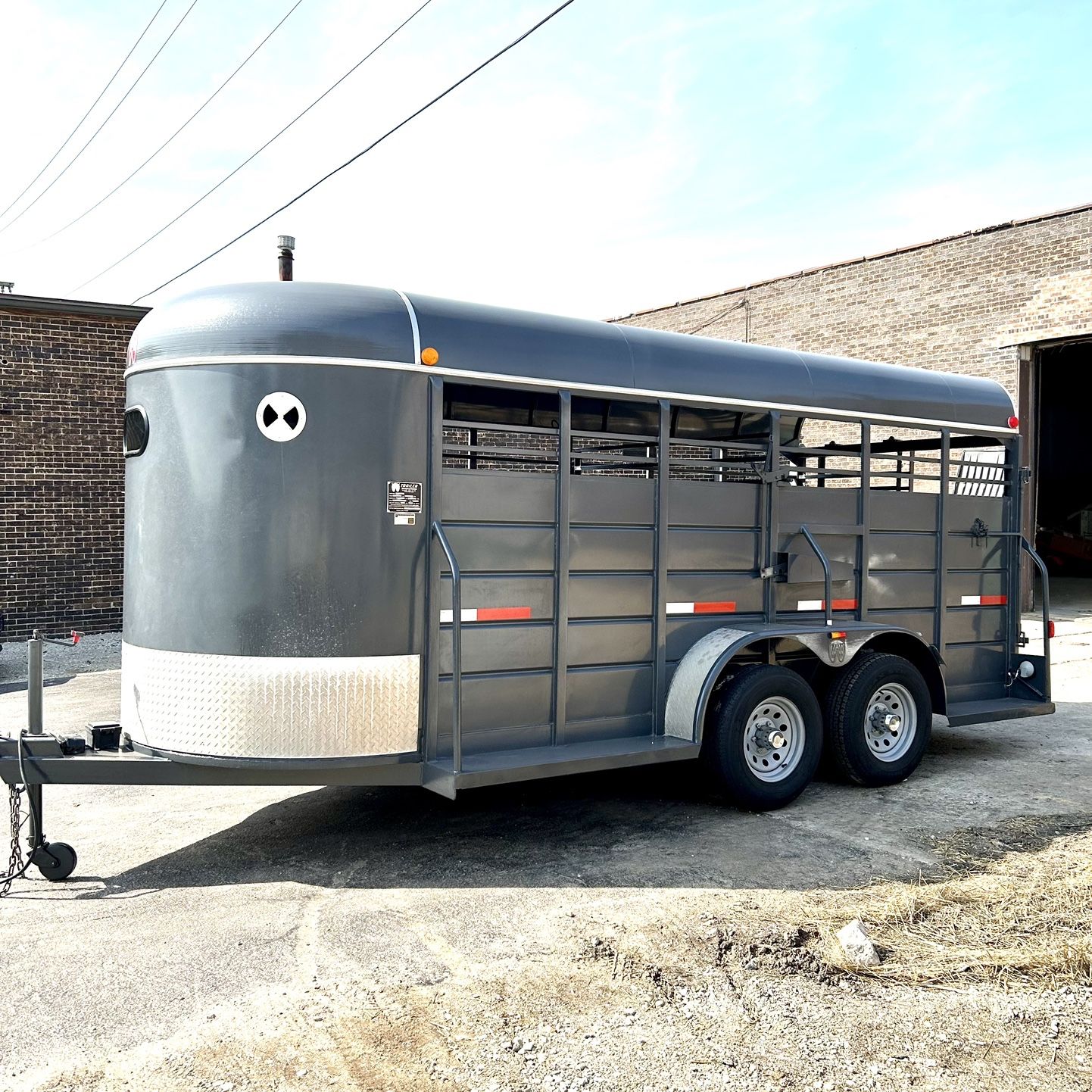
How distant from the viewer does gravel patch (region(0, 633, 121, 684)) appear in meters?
11.2

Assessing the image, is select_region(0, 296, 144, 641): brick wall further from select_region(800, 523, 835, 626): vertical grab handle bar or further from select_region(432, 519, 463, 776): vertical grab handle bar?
select_region(800, 523, 835, 626): vertical grab handle bar

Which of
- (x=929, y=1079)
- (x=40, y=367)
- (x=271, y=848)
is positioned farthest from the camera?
(x=40, y=367)

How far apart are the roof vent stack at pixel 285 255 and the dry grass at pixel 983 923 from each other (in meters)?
4.36

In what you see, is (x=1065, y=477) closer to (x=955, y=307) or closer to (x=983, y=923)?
(x=955, y=307)

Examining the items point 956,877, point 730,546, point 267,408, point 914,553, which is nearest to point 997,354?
point 914,553

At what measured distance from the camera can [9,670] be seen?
1140cm

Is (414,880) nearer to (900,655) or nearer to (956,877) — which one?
(956,877)

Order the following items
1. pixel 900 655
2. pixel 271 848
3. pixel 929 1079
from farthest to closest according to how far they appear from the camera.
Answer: pixel 900 655 → pixel 271 848 → pixel 929 1079

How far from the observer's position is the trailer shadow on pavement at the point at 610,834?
504 cm

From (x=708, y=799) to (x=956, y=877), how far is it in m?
1.62

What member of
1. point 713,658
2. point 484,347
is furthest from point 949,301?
point 484,347

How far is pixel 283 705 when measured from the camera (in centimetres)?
480

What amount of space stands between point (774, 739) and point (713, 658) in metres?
0.68

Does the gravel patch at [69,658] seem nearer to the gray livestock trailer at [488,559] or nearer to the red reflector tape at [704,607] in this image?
the gray livestock trailer at [488,559]
